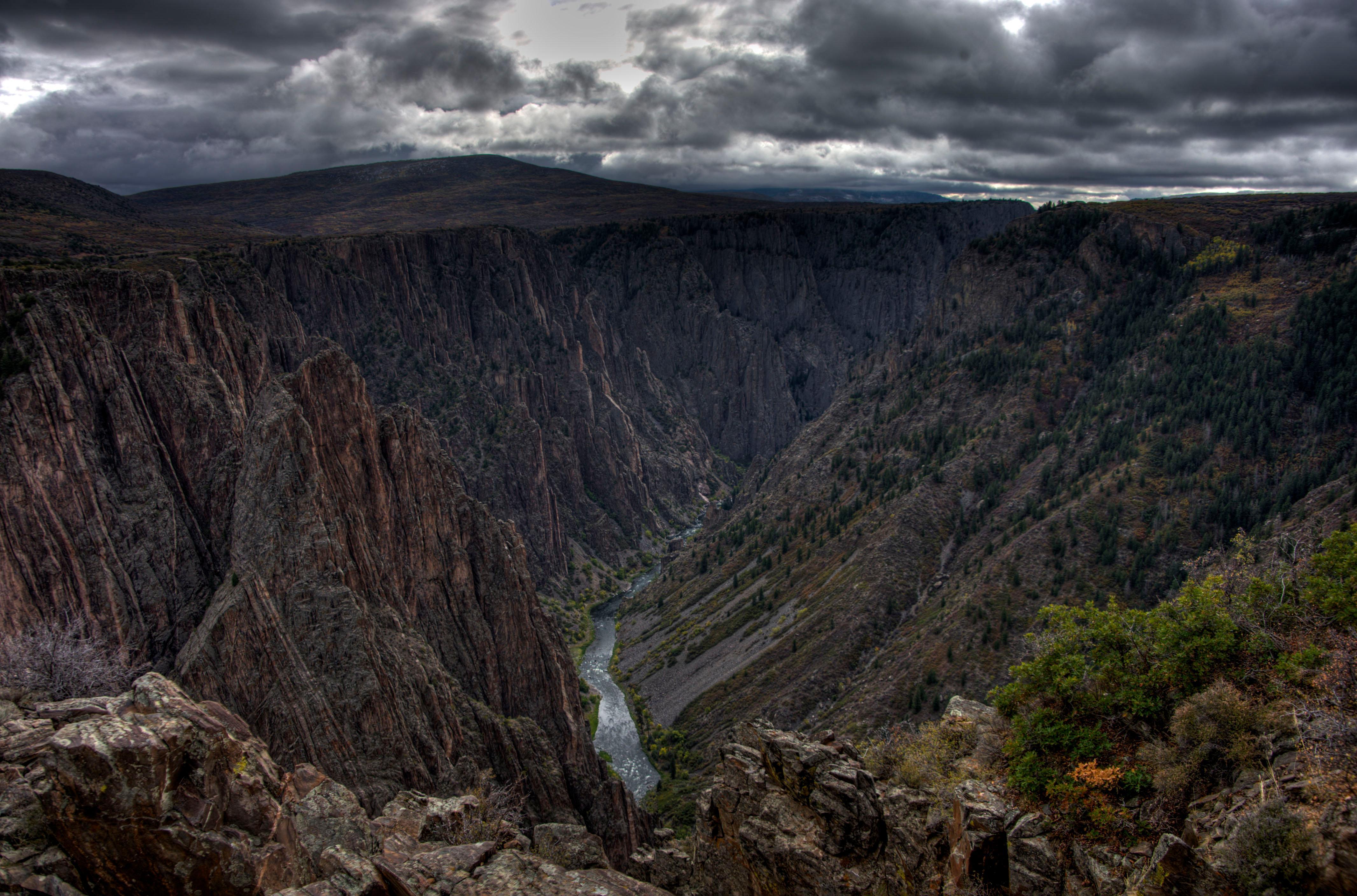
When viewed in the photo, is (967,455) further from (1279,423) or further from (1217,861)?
(1217,861)

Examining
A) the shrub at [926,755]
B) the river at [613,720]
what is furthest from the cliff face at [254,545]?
the shrub at [926,755]

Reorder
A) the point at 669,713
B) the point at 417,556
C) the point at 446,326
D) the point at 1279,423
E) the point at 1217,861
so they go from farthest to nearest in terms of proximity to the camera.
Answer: the point at 446,326 < the point at 669,713 < the point at 1279,423 < the point at 417,556 < the point at 1217,861

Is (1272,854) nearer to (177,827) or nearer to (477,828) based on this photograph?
(177,827)

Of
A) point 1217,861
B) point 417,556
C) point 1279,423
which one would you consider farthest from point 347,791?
point 1279,423

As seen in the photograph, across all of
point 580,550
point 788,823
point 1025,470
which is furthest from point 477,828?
point 580,550

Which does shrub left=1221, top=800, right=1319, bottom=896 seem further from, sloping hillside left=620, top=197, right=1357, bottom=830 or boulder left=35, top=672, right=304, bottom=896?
sloping hillside left=620, top=197, right=1357, bottom=830

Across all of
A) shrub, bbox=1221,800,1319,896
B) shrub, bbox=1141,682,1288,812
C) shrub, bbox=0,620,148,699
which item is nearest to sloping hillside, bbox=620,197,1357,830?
shrub, bbox=1141,682,1288,812

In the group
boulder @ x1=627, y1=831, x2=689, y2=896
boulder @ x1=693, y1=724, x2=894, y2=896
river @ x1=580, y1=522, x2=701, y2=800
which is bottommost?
river @ x1=580, y1=522, x2=701, y2=800
